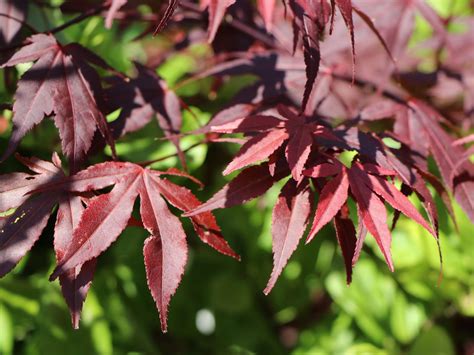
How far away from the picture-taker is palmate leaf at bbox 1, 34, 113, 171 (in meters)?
0.82

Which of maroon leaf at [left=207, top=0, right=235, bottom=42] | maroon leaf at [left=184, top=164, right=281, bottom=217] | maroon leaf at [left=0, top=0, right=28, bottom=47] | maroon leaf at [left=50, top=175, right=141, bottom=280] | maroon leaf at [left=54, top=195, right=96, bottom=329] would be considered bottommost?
maroon leaf at [left=54, top=195, right=96, bottom=329]

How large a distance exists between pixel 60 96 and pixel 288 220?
1.20 feet

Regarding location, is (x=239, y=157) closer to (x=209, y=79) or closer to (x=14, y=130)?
(x=14, y=130)

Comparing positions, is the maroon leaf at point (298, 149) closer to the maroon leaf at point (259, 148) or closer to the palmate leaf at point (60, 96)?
the maroon leaf at point (259, 148)

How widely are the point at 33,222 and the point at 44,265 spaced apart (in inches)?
27.6

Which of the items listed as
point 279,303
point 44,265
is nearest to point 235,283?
point 279,303

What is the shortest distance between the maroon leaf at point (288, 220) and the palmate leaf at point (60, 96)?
264 millimetres

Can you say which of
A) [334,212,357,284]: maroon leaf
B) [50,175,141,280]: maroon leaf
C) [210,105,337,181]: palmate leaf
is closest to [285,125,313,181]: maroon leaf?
[210,105,337,181]: palmate leaf

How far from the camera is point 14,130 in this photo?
804 mm

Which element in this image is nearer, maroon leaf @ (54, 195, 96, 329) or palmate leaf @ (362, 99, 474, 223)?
maroon leaf @ (54, 195, 96, 329)

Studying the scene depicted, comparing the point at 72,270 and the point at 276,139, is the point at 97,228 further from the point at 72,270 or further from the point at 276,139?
the point at 276,139

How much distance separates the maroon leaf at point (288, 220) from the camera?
30.1 inches

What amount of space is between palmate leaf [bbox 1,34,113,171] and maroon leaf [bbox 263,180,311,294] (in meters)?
0.26

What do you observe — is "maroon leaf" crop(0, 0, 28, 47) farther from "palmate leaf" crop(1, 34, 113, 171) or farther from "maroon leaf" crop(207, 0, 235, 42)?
"maroon leaf" crop(207, 0, 235, 42)
